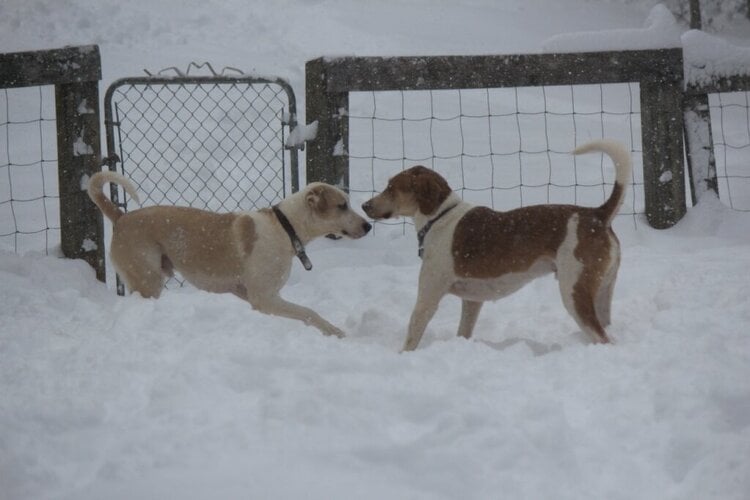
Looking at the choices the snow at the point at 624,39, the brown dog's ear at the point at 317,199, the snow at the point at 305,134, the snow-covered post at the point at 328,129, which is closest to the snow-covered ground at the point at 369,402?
the brown dog's ear at the point at 317,199

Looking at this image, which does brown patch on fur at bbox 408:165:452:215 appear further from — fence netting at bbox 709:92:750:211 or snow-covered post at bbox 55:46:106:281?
fence netting at bbox 709:92:750:211

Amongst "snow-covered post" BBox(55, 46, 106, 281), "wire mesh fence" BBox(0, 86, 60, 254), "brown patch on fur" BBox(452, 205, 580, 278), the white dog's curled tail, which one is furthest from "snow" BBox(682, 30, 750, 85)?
"wire mesh fence" BBox(0, 86, 60, 254)

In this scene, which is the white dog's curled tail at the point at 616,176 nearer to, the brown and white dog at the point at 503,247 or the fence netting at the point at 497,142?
the brown and white dog at the point at 503,247

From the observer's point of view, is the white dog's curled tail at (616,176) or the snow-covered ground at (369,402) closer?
the snow-covered ground at (369,402)

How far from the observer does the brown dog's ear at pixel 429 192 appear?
13.0ft

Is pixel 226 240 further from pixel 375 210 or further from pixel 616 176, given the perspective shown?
pixel 616 176

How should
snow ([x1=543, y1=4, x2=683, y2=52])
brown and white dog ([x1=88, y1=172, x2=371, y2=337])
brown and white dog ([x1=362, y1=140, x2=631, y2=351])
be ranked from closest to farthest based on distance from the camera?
brown and white dog ([x1=362, y1=140, x2=631, y2=351]) < brown and white dog ([x1=88, y1=172, x2=371, y2=337]) < snow ([x1=543, y1=4, x2=683, y2=52])

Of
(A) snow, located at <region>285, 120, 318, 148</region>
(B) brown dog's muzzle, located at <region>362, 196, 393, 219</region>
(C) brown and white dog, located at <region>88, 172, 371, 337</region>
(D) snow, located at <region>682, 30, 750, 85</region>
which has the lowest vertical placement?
(C) brown and white dog, located at <region>88, 172, 371, 337</region>

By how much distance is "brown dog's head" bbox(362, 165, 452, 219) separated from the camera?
397cm

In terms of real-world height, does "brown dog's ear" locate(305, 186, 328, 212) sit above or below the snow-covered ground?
above

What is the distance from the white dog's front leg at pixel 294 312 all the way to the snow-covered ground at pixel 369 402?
0.14 meters

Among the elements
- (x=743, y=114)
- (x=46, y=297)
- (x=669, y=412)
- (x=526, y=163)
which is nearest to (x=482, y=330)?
(x=669, y=412)

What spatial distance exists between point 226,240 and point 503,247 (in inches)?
57.0

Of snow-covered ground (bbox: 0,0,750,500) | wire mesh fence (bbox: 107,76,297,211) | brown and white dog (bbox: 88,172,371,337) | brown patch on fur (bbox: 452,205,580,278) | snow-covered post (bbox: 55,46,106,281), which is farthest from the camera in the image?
wire mesh fence (bbox: 107,76,297,211)
